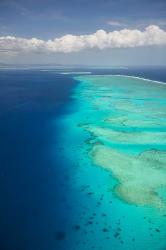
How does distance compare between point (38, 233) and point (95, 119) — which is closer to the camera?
point (38, 233)

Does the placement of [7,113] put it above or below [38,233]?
above

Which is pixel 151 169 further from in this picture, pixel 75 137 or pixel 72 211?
pixel 75 137

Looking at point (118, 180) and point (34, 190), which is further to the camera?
point (118, 180)

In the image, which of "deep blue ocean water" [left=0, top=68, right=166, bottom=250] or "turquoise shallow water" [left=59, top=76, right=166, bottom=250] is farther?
→ "turquoise shallow water" [left=59, top=76, right=166, bottom=250]

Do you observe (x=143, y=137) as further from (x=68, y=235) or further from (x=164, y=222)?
(x=68, y=235)

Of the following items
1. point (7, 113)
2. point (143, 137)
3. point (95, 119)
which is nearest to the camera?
point (143, 137)

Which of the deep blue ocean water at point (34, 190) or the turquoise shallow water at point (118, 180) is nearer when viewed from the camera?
the deep blue ocean water at point (34, 190)

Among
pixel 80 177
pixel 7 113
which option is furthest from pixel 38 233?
pixel 7 113

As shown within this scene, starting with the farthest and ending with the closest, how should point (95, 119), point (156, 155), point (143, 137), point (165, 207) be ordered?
1. point (95, 119)
2. point (143, 137)
3. point (156, 155)
4. point (165, 207)
